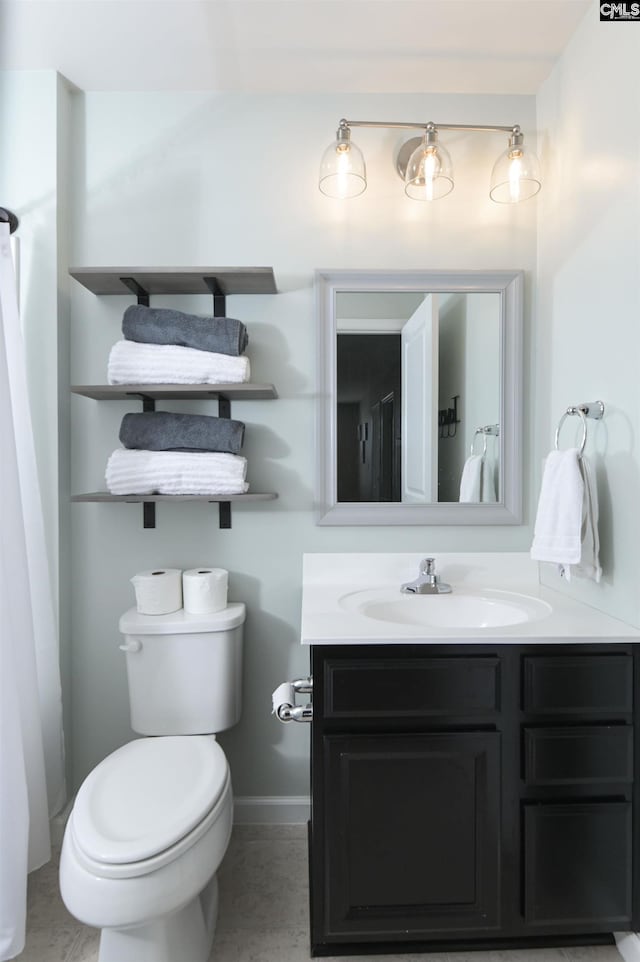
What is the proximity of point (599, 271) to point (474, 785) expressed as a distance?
1.33m

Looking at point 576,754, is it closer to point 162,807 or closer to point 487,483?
point 487,483

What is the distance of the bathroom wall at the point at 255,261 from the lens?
1.94 m

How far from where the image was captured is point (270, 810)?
78.7 inches

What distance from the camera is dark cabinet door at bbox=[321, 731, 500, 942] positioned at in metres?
1.39

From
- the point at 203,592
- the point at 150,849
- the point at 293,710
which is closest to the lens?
the point at 150,849

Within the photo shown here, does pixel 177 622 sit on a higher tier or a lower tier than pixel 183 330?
lower

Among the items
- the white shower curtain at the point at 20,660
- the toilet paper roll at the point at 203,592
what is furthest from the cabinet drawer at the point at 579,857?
the white shower curtain at the point at 20,660

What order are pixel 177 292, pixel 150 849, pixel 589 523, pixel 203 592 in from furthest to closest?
1. pixel 177 292
2. pixel 203 592
3. pixel 589 523
4. pixel 150 849

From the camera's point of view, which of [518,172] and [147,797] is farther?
[518,172]

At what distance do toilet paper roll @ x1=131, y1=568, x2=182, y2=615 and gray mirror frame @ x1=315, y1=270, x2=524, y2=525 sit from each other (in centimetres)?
51

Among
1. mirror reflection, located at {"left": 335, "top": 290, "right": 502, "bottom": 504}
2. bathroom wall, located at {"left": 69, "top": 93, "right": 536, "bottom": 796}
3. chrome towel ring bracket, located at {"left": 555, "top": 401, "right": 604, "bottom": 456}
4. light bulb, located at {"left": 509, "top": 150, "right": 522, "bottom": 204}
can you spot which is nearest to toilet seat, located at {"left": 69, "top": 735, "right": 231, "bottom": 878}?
bathroom wall, located at {"left": 69, "top": 93, "right": 536, "bottom": 796}

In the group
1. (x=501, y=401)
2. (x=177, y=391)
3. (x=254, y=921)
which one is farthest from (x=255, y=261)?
(x=254, y=921)

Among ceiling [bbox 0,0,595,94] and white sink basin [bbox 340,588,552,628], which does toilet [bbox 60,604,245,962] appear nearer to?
white sink basin [bbox 340,588,552,628]

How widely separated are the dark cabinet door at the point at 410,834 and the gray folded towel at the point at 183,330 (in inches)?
44.3
